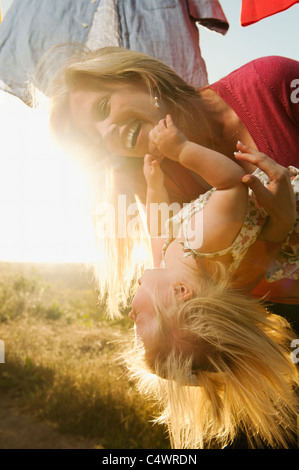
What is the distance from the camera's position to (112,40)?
30.6 inches

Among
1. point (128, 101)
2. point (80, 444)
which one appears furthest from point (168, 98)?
point (80, 444)

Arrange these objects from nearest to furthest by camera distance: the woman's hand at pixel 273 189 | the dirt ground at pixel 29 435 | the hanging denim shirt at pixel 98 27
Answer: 1. the woman's hand at pixel 273 189
2. the hanging denim shirt at pixel 98 27
3. the dirt ground at pixel 29 435

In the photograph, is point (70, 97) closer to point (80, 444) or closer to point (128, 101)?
point (128, 101)

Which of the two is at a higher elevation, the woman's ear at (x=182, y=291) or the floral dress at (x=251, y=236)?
the floral dress at (x=251, y=236)

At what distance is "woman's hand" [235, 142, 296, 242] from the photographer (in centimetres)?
41

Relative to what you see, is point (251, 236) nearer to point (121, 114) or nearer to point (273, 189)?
point (273, 189)

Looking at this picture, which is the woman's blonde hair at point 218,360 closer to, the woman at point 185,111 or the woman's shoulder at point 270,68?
the woman at point 185,111

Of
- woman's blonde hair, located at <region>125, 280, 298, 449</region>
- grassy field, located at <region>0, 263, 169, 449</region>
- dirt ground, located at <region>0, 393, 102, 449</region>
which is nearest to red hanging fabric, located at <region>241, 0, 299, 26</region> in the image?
woman's blonde hair, located at <region>125, 280, 298, 449</region>

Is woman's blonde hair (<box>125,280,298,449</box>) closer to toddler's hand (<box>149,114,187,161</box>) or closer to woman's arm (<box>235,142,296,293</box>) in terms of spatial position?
woman's arm (<box>235,142,296,293</box>)

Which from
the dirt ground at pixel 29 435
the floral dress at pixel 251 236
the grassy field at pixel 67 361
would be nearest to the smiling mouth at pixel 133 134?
the floral dress at pixel 251 236

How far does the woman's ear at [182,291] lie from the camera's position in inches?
19.0

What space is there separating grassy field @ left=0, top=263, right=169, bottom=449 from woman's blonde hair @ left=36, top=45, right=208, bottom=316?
2.76 ft

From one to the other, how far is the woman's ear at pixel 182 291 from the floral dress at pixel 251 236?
0.04m
